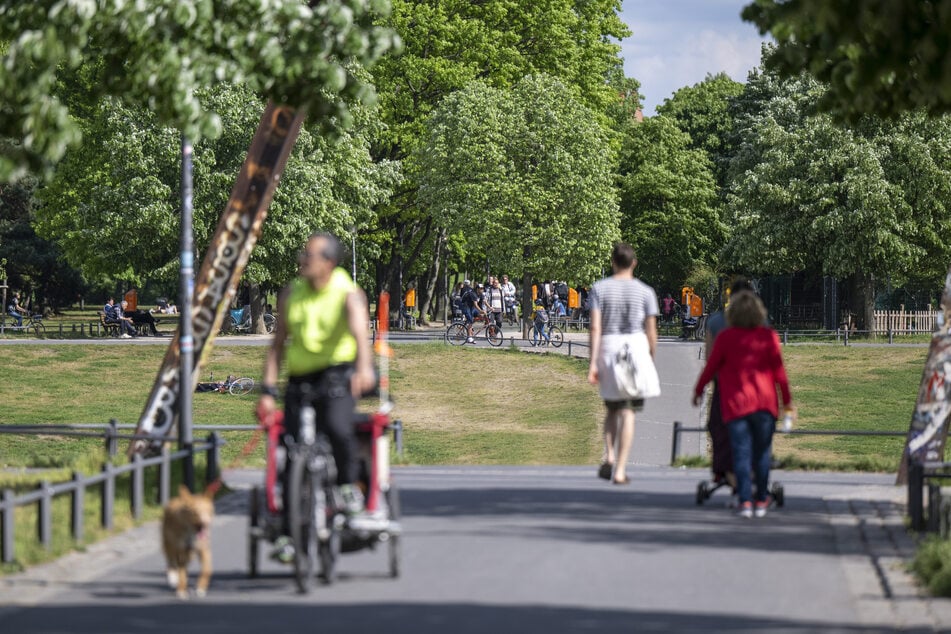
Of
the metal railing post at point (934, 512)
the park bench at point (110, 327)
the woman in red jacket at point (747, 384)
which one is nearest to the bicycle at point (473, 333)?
the park bench at point (110, 327)

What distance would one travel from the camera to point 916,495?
437 inches

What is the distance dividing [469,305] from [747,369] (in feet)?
107

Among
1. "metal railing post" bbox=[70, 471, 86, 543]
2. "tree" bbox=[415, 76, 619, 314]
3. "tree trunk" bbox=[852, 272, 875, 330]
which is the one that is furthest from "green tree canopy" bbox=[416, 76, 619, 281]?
"metal railing post" bbox=[70, 471, 86, 543]

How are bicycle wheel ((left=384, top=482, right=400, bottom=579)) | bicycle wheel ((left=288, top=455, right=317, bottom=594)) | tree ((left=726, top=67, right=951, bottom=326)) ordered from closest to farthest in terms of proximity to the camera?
bicycle wheel ((left=288, top=455, right=317, bottom=594)) < bicycle wheel ((left=384, top=482, right=400, bottom=579)) < tree ((left=726, top=67, right=951, bottom=326))

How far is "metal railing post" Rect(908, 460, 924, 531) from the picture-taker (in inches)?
437

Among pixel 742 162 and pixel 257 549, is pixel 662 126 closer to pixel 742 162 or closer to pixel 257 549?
pixel 742 162

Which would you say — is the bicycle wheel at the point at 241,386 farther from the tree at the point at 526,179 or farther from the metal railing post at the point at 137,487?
the metal railing post at the point at 137,487

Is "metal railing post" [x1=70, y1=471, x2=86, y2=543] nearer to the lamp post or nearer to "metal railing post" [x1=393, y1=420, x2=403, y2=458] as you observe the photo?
the lamp post

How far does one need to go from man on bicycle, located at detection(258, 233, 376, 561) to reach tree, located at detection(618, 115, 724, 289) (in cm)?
6224

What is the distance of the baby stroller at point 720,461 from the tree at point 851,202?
127 feet

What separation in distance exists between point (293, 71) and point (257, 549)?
14.0ft

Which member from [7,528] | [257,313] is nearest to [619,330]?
[7,528]

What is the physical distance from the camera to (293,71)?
1174 cm

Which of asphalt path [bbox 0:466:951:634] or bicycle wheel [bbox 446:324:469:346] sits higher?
bicycle wheel [bbox 446:324:469:346]
